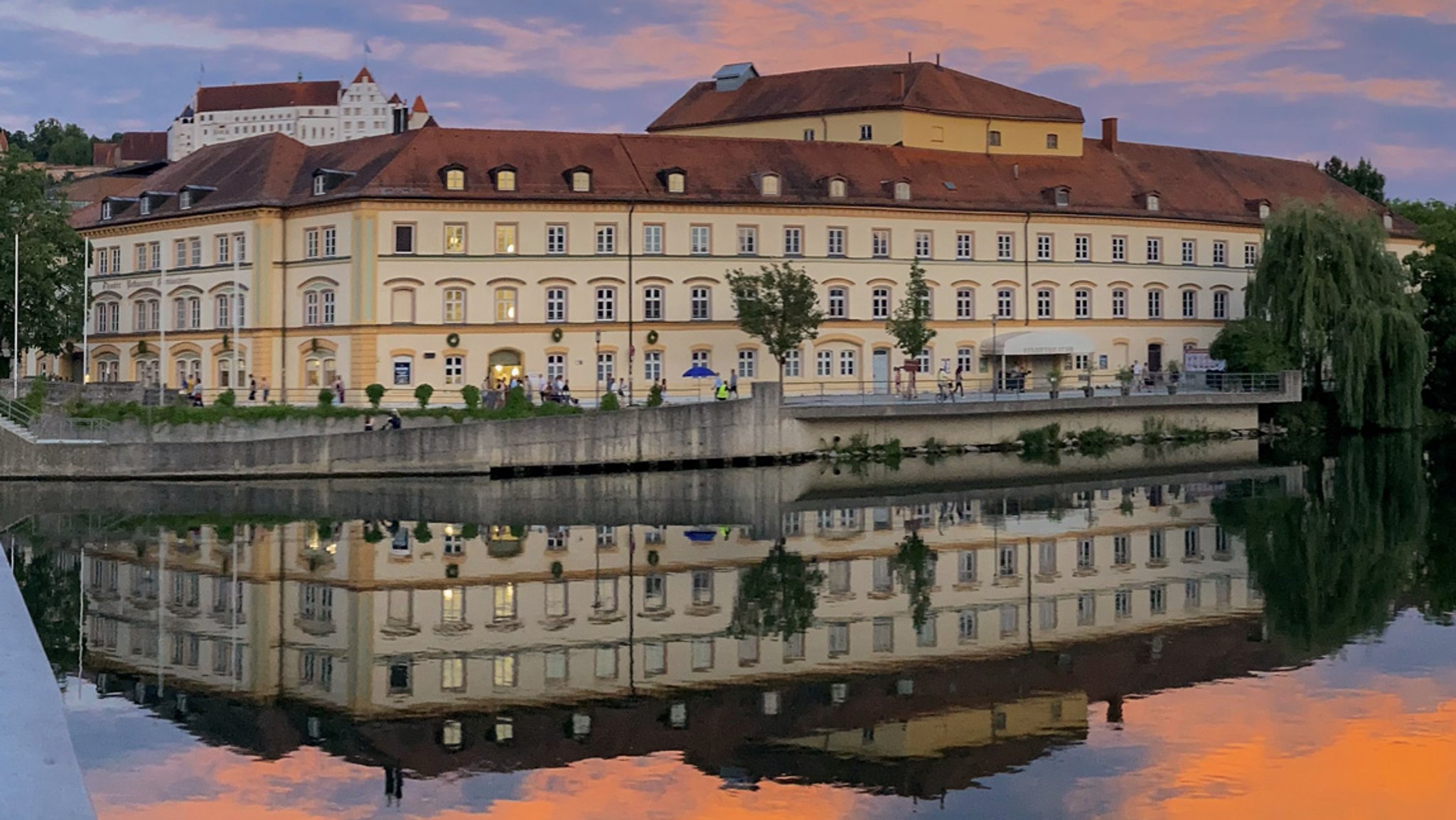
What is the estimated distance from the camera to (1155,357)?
77938mm

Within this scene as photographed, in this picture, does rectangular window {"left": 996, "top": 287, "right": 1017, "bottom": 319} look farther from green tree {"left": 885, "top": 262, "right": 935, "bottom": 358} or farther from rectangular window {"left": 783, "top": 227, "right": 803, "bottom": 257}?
rectangular window {"left": 783, "top": 227, "right": 803, "bottom": 257}

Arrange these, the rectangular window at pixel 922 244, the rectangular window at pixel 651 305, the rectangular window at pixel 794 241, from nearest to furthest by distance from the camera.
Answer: the rectangular window at pixel 651 305
the rectangular window at pixel 794 241
the rectangular window at pixel 922 244

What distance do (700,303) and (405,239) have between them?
10.4 meters

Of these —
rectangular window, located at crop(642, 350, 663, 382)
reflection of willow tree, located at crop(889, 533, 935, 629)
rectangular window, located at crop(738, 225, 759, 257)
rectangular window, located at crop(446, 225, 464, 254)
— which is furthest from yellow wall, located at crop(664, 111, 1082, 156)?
reflection of willow tree, located at crop(889, 533, 935, 629)

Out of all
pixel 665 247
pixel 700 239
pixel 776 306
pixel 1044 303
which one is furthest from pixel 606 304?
pixel 1044 303

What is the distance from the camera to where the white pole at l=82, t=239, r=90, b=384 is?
63066 mm

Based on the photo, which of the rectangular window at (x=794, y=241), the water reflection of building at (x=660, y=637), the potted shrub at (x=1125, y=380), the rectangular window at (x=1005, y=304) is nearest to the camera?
the water reflection of building at (x=660, y=637)

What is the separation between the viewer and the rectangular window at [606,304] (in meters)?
66.2

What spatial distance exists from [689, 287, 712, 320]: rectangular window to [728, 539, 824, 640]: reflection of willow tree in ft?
100

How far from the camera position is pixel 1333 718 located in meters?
22.0

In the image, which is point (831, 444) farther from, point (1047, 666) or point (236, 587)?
point (1047, 666)

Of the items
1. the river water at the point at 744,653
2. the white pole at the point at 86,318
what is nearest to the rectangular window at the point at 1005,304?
the river water at the point at 744,653

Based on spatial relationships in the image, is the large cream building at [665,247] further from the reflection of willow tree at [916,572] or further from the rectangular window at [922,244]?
the reflection of willow tree at [916,572]

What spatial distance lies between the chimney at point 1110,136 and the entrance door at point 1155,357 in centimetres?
920
